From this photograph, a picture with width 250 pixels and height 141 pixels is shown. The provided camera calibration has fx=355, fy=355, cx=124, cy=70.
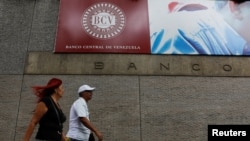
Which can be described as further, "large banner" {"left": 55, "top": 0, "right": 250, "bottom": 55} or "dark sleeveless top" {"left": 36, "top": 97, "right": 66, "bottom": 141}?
"large banner" {"left": 55, "top": 0, "right": 250, "bottom": 55}

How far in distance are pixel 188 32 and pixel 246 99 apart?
281 cm

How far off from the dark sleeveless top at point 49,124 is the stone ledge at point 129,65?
256 inches

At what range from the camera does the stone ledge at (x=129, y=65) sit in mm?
10930

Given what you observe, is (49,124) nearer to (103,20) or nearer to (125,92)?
(125,92)

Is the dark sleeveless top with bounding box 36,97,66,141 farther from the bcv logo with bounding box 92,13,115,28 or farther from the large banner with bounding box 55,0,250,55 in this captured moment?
the bcv logo with bounding box 92,13,115,28

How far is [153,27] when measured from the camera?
1167 cm

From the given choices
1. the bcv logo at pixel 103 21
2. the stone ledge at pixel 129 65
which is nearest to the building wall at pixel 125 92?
the stone ledge at pixel 129 65

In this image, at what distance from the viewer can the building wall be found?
10.2 metres

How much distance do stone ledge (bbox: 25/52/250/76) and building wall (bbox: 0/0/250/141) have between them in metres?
0.03

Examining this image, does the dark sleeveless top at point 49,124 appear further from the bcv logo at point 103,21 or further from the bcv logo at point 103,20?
the bcv logo at point 103,20

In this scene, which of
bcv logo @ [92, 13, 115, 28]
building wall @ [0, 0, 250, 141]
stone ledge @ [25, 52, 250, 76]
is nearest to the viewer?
building wall @ [0, 0, 250, 141]

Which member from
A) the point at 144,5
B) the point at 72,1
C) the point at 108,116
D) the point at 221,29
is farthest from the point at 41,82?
the point at 221,29

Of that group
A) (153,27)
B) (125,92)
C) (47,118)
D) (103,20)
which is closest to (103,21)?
(103,20)

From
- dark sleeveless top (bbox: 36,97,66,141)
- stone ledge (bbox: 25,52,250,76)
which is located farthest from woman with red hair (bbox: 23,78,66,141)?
stone ledge (bbox: 25,52,250,76)
